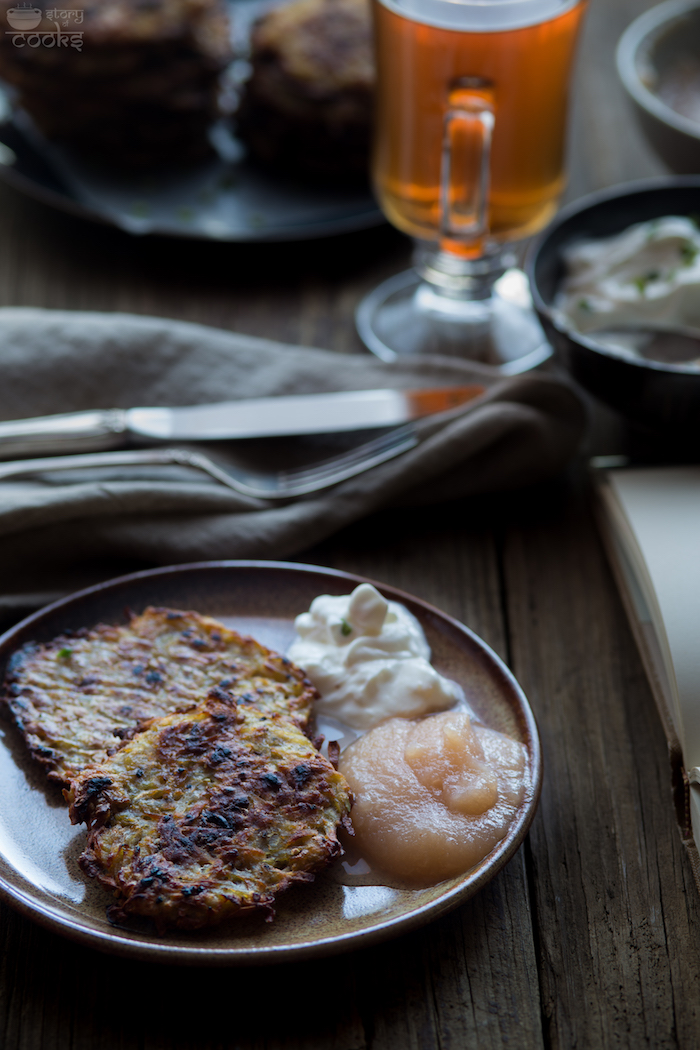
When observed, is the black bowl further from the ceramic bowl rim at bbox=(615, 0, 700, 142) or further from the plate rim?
the plate rim

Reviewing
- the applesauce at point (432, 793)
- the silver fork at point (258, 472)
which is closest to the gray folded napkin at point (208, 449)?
the silver fork at point (258, 472)

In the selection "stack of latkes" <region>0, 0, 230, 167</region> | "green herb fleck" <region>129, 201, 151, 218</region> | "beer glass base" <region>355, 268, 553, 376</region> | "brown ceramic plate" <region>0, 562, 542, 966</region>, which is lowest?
"beer glass base" <region>355, 268, 553, 376</region>

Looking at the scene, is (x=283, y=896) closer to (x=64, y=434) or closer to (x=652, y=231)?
(x=64, y=434)

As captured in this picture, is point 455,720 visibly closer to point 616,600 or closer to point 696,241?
point 616,600

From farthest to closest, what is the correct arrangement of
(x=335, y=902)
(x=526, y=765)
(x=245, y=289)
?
(x=245, y=289) → (x=526, y=765) → (x=335, y=902)

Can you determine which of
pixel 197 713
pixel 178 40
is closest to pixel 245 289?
pixel 178 40

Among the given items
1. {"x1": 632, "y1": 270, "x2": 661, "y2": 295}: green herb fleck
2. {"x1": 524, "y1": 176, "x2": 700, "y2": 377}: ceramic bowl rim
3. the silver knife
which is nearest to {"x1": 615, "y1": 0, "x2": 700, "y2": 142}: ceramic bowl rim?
{"x1": 524, "y1": 176, "x2": 700, "y2": 377}: ceramic bowl rim
